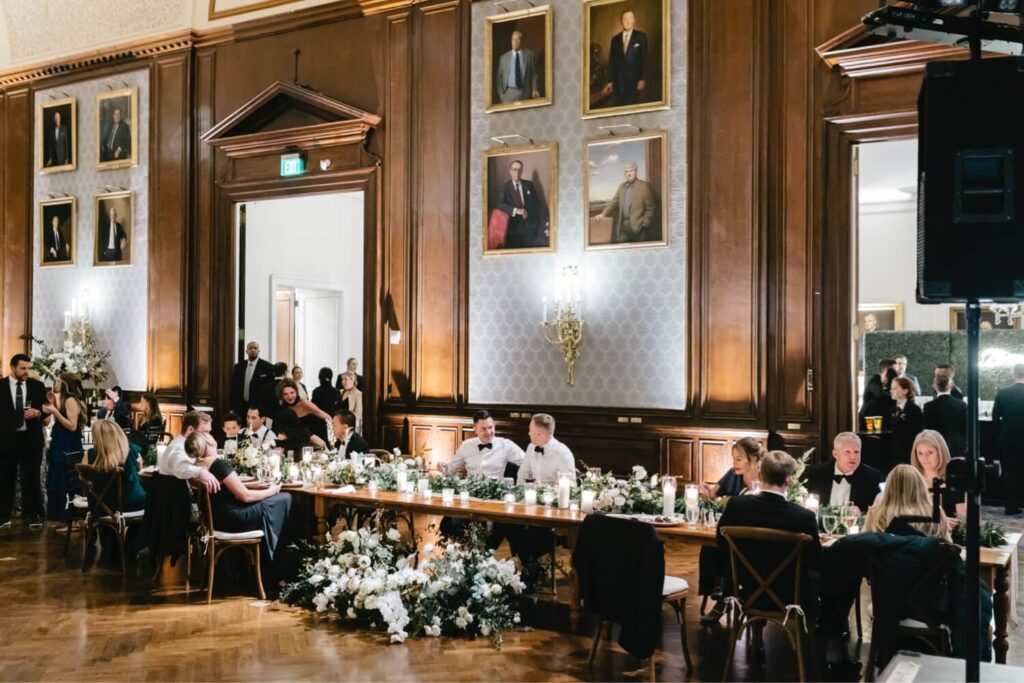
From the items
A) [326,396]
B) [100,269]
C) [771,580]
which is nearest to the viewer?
[771,580]

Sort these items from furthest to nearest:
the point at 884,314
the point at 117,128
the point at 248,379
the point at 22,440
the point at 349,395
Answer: the point at 884,314, the point at 117,128, the point at 248,379, the point at 349,395, the point at 22,440

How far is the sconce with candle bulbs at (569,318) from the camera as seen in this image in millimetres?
9539

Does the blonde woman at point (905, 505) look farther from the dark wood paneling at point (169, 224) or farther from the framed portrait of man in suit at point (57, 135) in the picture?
the framed portrait of man in suit at point (57, 135)

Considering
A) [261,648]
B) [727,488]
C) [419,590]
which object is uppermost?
[727,488]

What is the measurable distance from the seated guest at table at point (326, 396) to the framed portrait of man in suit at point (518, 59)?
3.95m

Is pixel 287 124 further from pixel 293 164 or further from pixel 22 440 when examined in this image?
pixel 22 440

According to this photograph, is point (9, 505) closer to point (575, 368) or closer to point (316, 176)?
point (316, 176)

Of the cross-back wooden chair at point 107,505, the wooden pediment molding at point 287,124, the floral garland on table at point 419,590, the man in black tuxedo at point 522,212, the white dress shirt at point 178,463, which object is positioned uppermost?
the wooden pediment molding at point 287,124

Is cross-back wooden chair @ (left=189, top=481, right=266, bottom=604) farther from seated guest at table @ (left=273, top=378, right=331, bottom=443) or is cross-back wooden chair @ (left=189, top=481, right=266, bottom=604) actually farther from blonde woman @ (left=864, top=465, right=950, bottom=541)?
blonde woman @ (left=864, top=465, right=950, bottom=541)

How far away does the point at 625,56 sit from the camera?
930cm

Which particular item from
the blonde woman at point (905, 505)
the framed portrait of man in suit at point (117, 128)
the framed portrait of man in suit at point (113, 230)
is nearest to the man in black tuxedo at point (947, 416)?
the blonde woman at point (905, 505)

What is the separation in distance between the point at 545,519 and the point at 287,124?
7.04 metres

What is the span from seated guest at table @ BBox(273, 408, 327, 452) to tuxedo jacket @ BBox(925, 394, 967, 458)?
5617mm

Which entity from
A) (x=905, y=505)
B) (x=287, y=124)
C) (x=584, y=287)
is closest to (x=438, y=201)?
(x=584, y=287)
